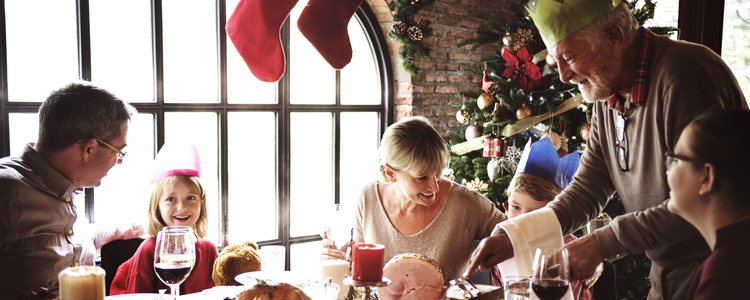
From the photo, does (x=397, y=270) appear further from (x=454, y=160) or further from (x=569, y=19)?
(x=454, y=160)

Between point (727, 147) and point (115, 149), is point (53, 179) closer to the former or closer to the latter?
point (115, 149)

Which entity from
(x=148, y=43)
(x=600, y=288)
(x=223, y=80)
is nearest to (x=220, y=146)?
(x=223, y=80)

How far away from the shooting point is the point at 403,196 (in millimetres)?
2764

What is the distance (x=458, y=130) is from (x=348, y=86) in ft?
2.92

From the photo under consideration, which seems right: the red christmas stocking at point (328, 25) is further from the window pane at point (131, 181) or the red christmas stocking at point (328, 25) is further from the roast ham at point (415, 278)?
the window pane at point (131, 181)

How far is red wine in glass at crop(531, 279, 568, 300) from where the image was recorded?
1.61 meters

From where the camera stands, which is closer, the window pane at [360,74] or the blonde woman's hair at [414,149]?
the blonde woman's hair at [414,149]

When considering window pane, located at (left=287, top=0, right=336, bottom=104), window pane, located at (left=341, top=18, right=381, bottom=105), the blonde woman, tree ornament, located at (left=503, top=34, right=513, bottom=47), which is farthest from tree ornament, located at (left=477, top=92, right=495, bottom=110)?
the blonde woman

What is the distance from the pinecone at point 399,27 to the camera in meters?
4.52

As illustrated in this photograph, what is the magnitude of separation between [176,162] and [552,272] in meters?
1.72

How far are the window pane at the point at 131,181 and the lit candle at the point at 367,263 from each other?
232 centimetres

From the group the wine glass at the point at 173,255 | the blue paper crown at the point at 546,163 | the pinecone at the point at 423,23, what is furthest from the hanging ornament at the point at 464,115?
the wine glass at the point at 173,255

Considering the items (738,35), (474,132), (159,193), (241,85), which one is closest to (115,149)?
(159,193)

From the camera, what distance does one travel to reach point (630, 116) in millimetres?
2070
